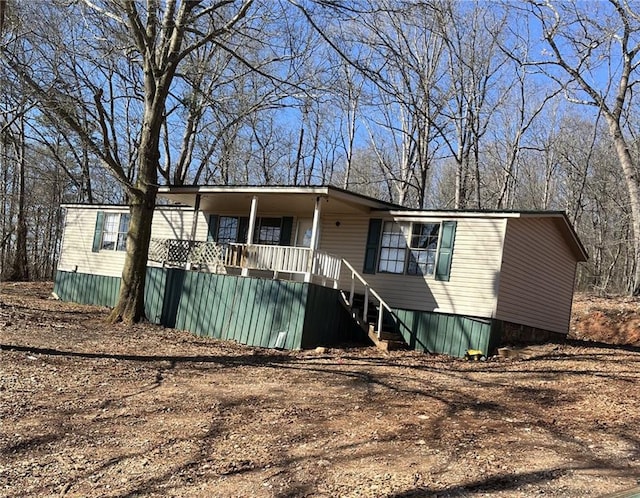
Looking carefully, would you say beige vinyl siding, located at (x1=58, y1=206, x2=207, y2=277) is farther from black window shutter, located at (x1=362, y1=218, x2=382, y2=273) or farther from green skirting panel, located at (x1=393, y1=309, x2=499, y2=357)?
green skirting panel, located at (x1=393, y1=309, x2=499, y2=357)

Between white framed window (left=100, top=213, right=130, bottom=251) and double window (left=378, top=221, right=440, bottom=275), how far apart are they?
8.34 meters

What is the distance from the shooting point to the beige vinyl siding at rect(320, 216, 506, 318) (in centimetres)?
1259

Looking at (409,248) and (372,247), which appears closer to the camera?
(409,248)

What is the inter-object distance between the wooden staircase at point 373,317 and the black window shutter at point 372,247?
66 centimetres

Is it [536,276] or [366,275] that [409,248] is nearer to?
[366,275]

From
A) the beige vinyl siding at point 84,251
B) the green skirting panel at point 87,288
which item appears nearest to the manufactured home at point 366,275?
the green skirting panel at point 87,288

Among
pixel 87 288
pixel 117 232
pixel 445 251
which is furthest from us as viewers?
pixel 117 232

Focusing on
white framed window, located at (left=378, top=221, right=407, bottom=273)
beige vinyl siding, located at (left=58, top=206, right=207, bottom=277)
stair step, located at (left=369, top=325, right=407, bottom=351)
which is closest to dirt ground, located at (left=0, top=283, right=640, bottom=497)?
stair step, located at (left=369, top=325, right=407, bottom=351)

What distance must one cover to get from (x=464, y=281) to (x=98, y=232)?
11707 mm

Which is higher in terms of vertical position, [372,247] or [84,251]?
[372,247]

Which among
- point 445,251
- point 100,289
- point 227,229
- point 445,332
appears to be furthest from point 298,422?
point 100,289

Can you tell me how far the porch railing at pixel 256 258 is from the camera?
12.9m

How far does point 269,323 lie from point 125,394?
510cm

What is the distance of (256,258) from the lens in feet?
44.4
